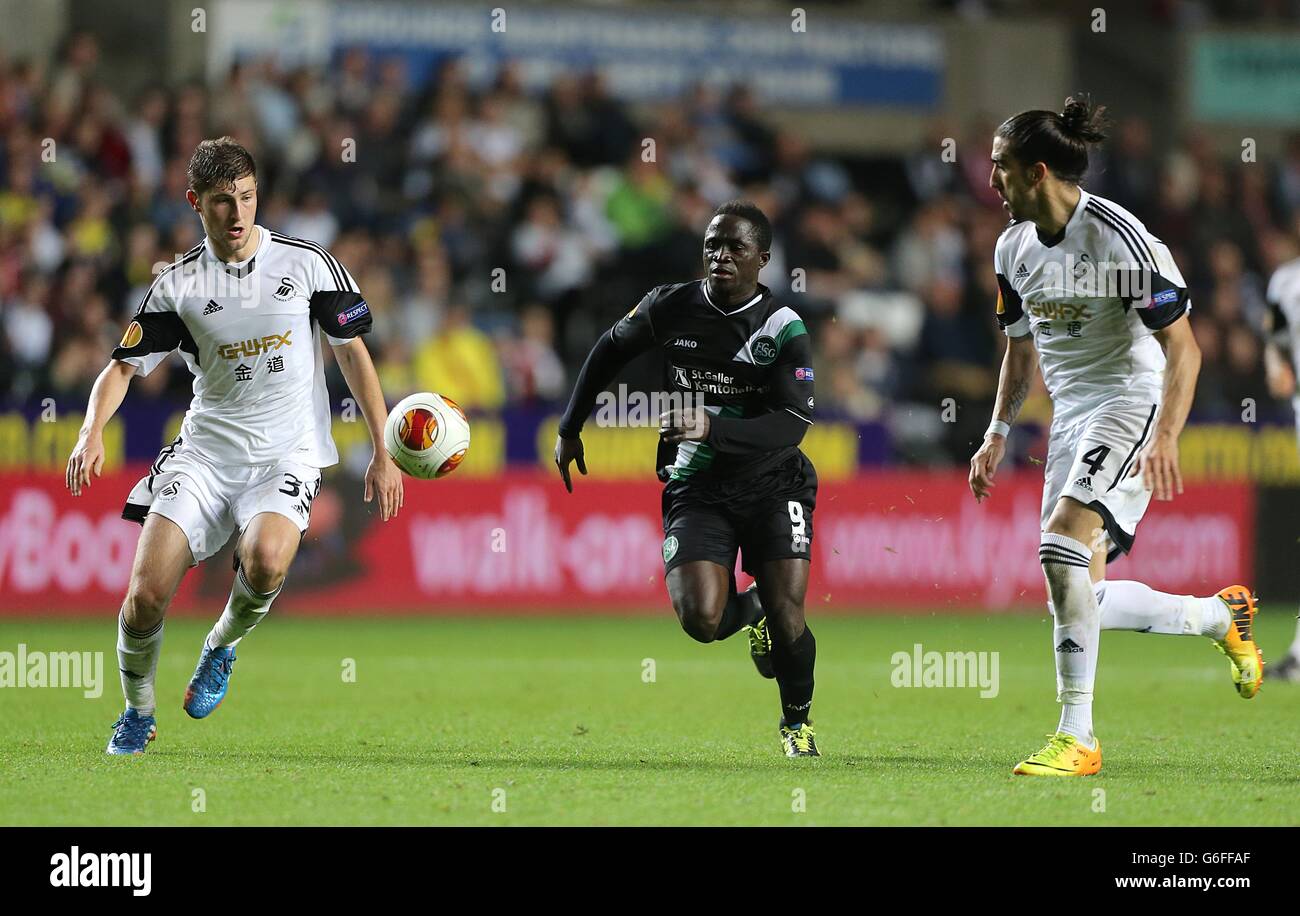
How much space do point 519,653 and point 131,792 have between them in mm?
5608

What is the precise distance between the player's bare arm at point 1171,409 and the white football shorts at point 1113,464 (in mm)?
166

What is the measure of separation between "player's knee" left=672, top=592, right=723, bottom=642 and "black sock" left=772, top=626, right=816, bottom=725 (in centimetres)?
27

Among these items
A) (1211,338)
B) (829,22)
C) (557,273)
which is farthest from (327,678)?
(829,22)

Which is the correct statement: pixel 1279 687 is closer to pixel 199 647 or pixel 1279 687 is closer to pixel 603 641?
pixel 603 641

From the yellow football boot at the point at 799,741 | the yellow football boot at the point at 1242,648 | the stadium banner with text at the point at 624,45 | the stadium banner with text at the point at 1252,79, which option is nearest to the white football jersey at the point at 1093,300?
the yellow football boot at the point at 1242,648

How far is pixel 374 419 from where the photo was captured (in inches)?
288

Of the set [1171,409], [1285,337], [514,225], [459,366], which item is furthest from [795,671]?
[514,225]

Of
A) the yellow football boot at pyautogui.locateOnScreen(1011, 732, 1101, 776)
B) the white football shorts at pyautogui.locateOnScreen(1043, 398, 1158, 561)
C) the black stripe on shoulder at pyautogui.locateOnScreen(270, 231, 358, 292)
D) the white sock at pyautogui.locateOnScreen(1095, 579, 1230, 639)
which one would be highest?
the black stripe on shoulder at pyautogui.locateOnScreen(270, 231, 358, 292)

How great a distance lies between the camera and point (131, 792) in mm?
6156

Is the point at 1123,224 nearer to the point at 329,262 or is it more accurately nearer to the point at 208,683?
the point at 329,262

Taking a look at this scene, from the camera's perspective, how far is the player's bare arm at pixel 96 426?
696cm

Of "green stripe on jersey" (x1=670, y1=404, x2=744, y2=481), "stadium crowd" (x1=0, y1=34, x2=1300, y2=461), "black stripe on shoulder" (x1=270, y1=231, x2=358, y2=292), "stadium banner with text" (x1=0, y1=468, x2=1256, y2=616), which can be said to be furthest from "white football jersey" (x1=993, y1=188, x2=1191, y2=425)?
"stadium crowd" (x1=0, y1=34, x2=1300, y2=461)

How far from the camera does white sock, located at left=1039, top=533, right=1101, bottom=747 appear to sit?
671 centimetres

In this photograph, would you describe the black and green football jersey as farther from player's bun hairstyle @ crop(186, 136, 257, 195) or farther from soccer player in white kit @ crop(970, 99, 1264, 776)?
player's bun hairstyle @ crop(186, 136, 257, 195)
